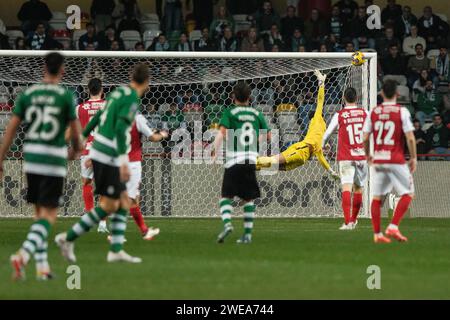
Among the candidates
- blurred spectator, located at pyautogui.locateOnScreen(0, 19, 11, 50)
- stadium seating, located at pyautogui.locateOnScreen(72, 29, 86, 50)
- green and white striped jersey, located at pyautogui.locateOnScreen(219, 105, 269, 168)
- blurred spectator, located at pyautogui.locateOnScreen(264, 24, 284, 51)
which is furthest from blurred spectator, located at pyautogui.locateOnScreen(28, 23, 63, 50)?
green and white striped jersey, located at pyautogui.locateOnScreen(219, 105, 269, 168)

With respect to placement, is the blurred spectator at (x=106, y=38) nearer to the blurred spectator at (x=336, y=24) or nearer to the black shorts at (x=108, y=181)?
the blurred spectator at (x=336, y=24)

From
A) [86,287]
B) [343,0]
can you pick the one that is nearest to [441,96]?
[343,0]

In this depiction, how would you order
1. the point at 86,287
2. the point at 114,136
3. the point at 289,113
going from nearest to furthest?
the point at 86,287
the point at 114,136
the point at 289,113

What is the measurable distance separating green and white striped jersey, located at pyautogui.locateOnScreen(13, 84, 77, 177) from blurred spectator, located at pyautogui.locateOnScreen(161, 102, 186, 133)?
40.1 feet

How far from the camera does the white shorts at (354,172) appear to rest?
17.8m

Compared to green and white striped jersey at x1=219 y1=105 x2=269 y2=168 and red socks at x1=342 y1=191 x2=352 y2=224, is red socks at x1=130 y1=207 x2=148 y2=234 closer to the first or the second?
green and white striped jersey at x1=219 y1=105 x2=269 y2=168

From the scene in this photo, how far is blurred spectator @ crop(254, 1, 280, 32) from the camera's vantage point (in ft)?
90.5

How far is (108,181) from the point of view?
11.5 metres

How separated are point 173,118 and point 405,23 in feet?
25.8

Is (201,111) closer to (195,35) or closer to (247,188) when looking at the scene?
(195,35)

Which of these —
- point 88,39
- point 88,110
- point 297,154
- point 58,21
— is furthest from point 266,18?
point 88,110

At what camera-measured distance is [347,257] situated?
1247 cm
